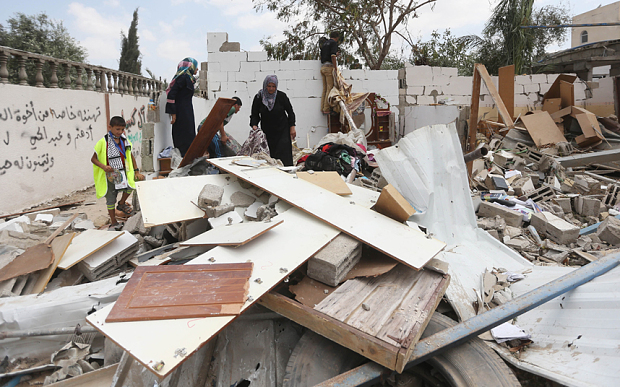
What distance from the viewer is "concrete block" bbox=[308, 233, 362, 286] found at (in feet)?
6.72

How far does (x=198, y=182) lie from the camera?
321 centimetres

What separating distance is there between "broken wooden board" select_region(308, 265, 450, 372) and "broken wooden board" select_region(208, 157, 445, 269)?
0.40 feet

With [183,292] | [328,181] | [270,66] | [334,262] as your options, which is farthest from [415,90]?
[183,292]

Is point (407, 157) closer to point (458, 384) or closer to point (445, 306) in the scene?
point (445, 306)

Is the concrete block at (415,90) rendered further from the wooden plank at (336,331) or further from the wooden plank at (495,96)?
the wooden plank at (336,331)

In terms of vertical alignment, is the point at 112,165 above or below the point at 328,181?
above

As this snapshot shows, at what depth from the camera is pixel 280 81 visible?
9.03m

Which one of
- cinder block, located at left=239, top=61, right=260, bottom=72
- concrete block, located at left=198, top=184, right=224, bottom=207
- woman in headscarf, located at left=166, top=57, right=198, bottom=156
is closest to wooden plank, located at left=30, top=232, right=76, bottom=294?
concrete block, located at left=198, top=184, right=224, bottom=207

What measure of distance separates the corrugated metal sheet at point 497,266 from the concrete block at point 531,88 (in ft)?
32.1

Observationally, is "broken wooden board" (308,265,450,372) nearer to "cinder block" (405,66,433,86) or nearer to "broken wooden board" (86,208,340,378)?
"broken wooden board" (86,208,340,378)

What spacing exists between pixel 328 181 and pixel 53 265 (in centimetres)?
219

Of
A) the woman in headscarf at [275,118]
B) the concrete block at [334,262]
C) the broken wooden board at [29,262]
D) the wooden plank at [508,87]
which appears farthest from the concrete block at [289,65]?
the concrete block at [334,262]

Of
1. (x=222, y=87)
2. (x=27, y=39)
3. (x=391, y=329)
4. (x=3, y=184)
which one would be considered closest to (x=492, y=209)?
(x=391, y=329)

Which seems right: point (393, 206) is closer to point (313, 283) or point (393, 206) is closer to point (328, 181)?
point (328, 181)
